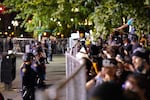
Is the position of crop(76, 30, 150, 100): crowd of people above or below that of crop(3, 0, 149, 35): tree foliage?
below

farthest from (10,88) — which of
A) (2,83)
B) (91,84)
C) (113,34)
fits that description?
(91,84)

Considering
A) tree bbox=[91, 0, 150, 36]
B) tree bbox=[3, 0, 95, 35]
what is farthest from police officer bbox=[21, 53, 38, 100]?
tree bbox=[3, 0, 95, 35]

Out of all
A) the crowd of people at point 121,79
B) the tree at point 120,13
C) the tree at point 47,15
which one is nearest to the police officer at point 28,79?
the crowd of people at point 121,79

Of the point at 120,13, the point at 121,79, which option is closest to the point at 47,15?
the point at 120,13

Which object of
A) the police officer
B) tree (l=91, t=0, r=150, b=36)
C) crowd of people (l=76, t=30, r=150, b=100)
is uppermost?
tree (l=91, t=0, r=150, b=36)

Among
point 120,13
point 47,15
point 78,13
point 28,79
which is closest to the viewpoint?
point 28,79

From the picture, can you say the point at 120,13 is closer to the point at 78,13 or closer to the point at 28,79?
the point at 28,79

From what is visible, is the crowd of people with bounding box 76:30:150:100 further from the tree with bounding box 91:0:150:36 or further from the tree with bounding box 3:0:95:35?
the tree with bounding box 3:0:95:35

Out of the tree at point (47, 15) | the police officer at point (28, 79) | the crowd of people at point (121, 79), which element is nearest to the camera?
the crowd of people at point (121, 79)

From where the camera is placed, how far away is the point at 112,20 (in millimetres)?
13758

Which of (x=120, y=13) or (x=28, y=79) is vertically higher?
(x=120, y=13)

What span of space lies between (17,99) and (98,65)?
13.8ft

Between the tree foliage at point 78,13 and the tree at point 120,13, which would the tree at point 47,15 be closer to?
the tree foliage at point 78,13

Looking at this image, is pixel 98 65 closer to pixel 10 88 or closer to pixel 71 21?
pixel 10 88
